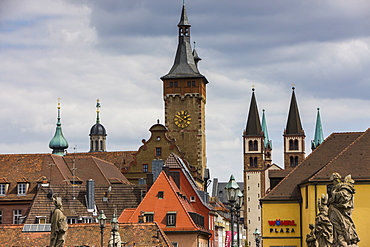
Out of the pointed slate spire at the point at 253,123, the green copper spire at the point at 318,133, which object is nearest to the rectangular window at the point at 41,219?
the pointed slate spire at the point at 253,123

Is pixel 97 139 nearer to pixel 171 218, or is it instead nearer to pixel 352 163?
pixel 171 218

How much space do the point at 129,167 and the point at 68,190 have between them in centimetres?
2897

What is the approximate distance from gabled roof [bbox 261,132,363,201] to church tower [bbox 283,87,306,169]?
11407 cm

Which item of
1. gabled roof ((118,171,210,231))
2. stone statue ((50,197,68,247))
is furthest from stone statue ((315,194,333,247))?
gabled roof ((118,171,210,231))

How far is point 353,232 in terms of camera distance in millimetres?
17766

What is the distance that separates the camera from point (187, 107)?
4712 inches

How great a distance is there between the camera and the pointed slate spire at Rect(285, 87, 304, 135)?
182 meters

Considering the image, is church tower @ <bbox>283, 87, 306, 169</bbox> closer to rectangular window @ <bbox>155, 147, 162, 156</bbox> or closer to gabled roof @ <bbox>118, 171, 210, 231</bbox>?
rectangular window @ <bbox>155, 147, 162, 156</bbox>

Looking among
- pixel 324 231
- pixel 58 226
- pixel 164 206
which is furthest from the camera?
pixel 164 206

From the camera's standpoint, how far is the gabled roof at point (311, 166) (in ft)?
217

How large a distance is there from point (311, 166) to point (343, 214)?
1946 inches

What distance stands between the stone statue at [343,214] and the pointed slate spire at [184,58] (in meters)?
102

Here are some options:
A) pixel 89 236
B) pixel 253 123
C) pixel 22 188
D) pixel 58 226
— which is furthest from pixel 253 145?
pixel 58 226

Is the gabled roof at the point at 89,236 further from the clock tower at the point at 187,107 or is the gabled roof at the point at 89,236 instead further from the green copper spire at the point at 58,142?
the green copper spire at the point at 58,142
